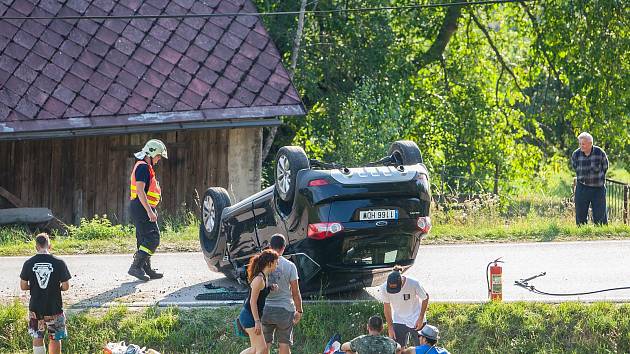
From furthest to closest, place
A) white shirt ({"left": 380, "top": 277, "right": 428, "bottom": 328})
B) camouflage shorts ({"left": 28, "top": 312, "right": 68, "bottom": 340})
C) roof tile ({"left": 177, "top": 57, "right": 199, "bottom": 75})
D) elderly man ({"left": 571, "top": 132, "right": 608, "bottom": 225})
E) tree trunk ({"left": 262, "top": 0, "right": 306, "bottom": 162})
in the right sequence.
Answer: tree trunk ({"left": 262, "top": 0, "right": 306, "bottom": 162}) < roof tile ({"left": 177, "top": 57, "right": 199, "bottom": 75}) < elderly man ({"left": 571, "top": 132, "right": 608, "bottom": 225}) < camouflage shorts ({"left": 28, "top": 312, "right": 68, "bottom": 340}) < white shirt ({"left": 380, "top": 277, "right": 428, "bottom": 328})

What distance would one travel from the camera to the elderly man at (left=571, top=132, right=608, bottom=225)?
18.6m

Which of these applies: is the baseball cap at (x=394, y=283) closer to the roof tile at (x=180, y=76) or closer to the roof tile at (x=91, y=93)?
the roof tile at (x=91, y=93)

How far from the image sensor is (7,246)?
60.1ft

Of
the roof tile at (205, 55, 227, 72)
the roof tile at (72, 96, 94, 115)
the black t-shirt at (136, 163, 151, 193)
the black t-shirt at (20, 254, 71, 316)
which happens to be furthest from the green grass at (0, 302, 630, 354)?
the roof tile at (205, 55, 227, 72)

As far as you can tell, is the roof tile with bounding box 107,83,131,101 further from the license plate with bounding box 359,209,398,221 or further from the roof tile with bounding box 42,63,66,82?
the license plate with bounding box 359,209,398,221

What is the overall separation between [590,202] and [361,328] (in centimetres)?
697

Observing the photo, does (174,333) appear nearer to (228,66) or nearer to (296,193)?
(296,193)

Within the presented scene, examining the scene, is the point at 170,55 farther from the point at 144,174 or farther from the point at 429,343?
the point at 429,343

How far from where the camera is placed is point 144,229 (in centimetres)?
1516

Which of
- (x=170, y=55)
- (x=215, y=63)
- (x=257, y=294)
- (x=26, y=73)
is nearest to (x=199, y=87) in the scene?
(x=215, y=63)

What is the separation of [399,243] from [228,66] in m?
10.9

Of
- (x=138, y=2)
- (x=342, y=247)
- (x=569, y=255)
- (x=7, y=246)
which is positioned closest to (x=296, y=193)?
(x=342, y=247)

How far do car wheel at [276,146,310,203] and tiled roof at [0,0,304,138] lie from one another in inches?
362

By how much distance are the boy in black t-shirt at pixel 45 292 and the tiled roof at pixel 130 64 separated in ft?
30.6
